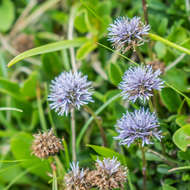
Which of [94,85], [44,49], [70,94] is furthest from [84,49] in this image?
[70,94]

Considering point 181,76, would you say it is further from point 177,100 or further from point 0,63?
point 0,63

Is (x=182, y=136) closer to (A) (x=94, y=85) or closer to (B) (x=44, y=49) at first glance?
(B) (x=44, y=49)

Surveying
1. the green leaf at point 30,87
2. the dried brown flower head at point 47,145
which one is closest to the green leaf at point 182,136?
the dried brown flower head at point 47,145

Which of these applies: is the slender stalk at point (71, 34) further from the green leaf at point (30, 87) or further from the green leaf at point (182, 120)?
the green leaf at point (182, 120)

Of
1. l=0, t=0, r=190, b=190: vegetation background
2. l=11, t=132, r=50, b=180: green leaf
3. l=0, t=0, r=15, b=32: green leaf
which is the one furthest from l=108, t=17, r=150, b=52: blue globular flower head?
l=0, t=0, r=15, b=32: green leaf

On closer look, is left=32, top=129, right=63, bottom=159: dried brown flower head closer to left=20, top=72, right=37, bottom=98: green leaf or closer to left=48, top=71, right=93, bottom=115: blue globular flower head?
left=48, top=71, right=93, bottom=115: blue globular flower head
